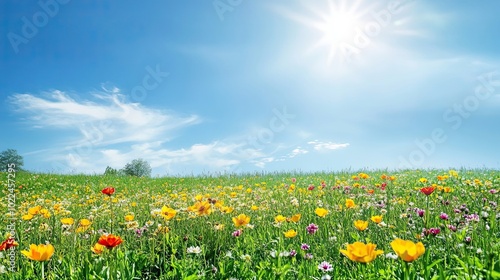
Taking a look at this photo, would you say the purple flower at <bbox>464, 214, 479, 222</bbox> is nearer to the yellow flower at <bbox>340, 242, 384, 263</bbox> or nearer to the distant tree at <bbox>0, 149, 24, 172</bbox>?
the yellow flower at <bbox>340, 242, 384, 263</bbox>

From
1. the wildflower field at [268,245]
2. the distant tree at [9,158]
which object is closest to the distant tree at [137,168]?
the distant tree at [9,158]

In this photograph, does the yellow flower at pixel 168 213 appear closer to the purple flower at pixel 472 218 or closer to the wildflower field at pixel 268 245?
the wildflower field at pixel 268 245

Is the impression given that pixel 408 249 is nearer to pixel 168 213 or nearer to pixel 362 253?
pixel 362 253

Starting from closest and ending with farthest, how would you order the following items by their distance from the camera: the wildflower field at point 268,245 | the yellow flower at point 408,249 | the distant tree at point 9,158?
1. the yellow flower at point 408,249
2. the wildflower field at point 268,245
3. the distant tree at point 9,158

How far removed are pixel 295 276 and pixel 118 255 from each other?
1.60 m

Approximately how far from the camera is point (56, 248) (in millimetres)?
4633

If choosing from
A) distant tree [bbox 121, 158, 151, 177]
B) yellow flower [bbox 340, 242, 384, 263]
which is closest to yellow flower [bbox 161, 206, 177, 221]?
yellow flower [bbox 340, 242, 384, 263]

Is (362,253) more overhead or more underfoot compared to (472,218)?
more overhead

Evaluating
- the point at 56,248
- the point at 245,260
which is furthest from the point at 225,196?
the point at 245,260

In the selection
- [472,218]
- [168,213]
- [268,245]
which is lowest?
[268,245]

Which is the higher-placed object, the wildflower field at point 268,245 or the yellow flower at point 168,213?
the yellow flower at point 168,213

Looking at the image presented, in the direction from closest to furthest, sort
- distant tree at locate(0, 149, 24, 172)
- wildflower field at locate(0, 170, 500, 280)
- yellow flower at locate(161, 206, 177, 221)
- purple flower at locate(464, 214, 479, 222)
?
wildflower field at locate(0, 170, 500, 280)
yellow flower at locate(161, 206, 177, 221)
purple flower at locate(464, 214, 479, 222)
distant tree at locate(0, 149, 24, 172)

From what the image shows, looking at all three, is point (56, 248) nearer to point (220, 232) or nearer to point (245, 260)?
point (220, 232)

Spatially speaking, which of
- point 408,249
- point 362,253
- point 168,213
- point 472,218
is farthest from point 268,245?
point 408,249
